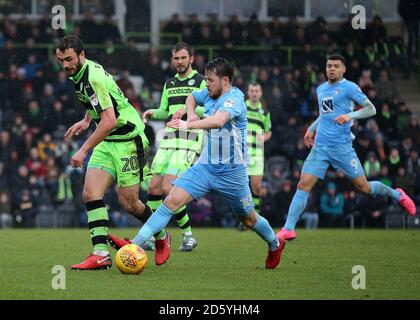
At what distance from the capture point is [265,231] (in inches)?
430

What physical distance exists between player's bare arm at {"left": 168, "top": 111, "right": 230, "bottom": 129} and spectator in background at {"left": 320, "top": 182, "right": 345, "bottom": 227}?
1189cm

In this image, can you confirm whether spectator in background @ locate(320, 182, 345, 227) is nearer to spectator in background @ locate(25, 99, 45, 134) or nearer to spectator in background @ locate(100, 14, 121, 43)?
spectator in background @ locate(25, 99, 45, 134)

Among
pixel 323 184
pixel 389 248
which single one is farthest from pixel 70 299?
pixel 323 184

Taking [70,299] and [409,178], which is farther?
[409,178]

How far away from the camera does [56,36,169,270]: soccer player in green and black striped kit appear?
10.6 metres

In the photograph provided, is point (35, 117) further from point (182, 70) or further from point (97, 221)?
point (97, 221)

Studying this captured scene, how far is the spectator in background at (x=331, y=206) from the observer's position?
71.6 feet

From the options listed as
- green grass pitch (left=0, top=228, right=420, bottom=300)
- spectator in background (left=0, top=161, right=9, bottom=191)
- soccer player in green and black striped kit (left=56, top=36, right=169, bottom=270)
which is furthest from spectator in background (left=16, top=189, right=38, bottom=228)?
soccer player in green and black striped kit (left=56, top=36, right=169, bottom=270)

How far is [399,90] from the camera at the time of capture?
27172 mm

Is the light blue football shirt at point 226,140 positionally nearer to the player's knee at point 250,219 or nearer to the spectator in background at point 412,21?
the player's knee at point 250,219

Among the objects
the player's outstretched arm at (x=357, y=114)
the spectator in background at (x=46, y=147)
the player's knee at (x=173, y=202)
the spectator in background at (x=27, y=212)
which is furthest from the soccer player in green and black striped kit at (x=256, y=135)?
the player's knee at (x=173, y=202)
